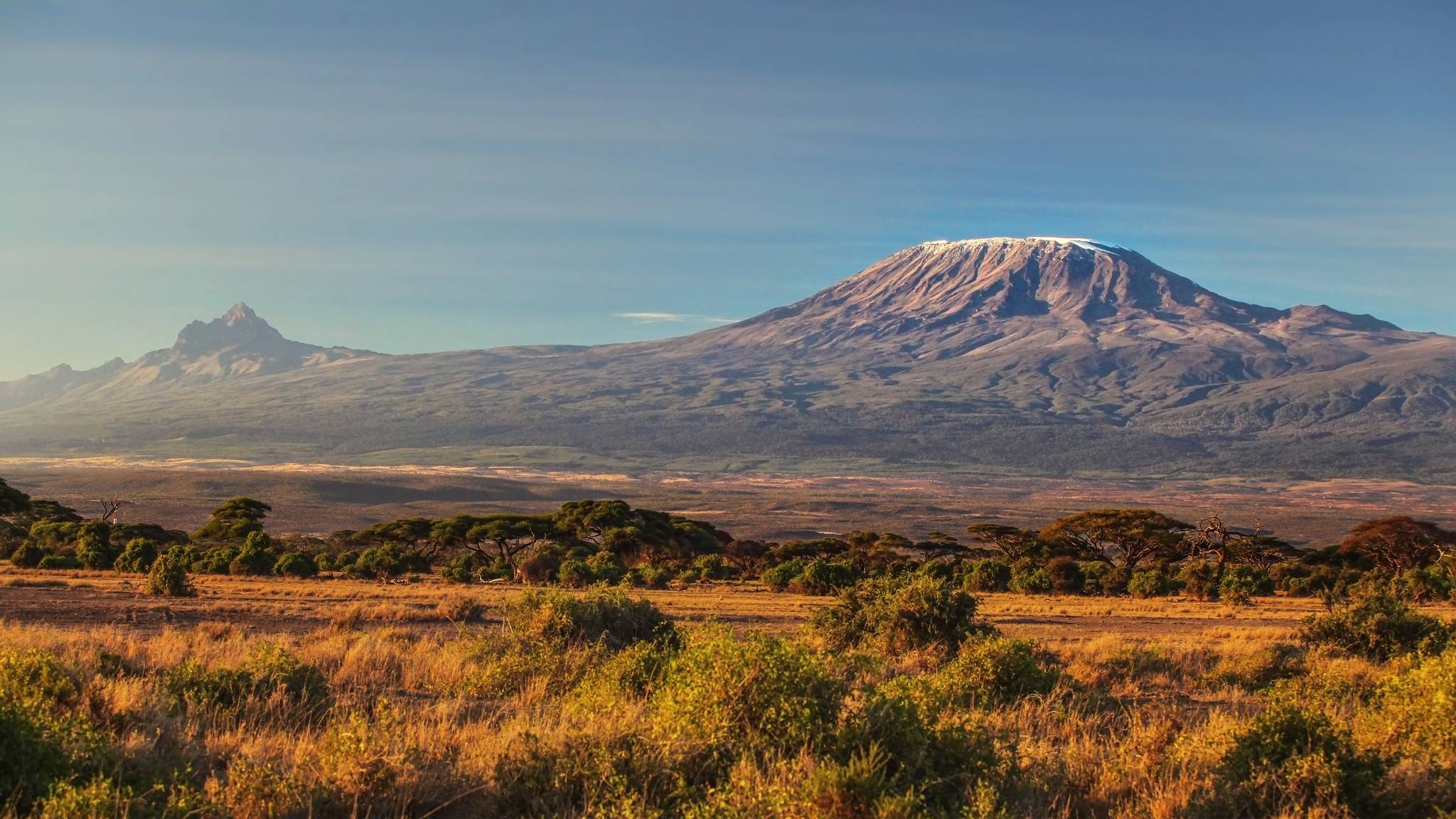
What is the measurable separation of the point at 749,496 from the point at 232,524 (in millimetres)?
84599

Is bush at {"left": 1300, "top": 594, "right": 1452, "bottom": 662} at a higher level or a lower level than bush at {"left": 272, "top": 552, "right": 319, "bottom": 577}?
higher

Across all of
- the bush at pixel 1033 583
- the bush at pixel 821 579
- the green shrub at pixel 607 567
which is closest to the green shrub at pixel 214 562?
the green shrub at pixel 607 567

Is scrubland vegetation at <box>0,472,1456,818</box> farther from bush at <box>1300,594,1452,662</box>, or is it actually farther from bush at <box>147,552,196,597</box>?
bush at <box>147,552,196,597</box>

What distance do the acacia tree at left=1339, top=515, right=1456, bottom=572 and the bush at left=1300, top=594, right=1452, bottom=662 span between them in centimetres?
2772

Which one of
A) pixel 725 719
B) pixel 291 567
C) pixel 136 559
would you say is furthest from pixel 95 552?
pixel 725 719

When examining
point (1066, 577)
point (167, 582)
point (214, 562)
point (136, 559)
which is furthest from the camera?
point (1066, 577)

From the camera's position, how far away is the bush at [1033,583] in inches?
1342

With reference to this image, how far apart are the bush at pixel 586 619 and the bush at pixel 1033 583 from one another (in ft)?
78.1

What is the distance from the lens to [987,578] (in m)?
36.2

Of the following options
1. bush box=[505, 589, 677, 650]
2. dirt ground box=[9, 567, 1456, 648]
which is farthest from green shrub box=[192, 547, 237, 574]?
bush box=[505, 589, 677, 650]

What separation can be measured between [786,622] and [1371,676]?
10.3 metres

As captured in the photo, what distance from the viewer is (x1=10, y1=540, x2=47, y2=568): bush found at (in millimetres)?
29359

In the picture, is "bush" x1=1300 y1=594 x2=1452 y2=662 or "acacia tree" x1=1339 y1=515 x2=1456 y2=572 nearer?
"bush" x1=1300 y1=594 x2=1452 y2=662

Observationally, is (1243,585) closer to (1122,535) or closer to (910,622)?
(1122,535)
